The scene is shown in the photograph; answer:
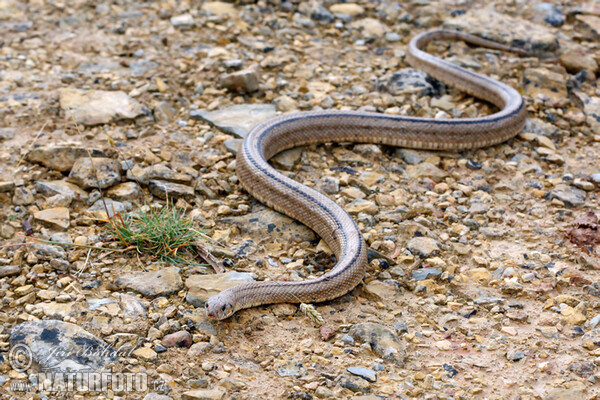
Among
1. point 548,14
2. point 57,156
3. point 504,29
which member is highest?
point 548,14

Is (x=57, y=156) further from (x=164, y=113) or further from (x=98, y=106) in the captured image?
(x=164, y=113)

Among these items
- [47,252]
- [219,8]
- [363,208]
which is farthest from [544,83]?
[47,252]

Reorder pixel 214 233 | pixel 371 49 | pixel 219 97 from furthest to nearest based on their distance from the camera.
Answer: pixel 371 49 → pixel 219 97 → pixel 214 233

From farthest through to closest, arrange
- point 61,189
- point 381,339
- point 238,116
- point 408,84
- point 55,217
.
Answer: point 408,84 → point 238,116 → point 61,189 → point 55,217 → point 381,339

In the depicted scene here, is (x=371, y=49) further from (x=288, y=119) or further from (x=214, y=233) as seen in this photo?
(x=214, y=233)

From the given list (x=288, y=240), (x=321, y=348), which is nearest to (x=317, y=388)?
(x=321, y=348)

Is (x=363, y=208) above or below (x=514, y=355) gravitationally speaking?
below
